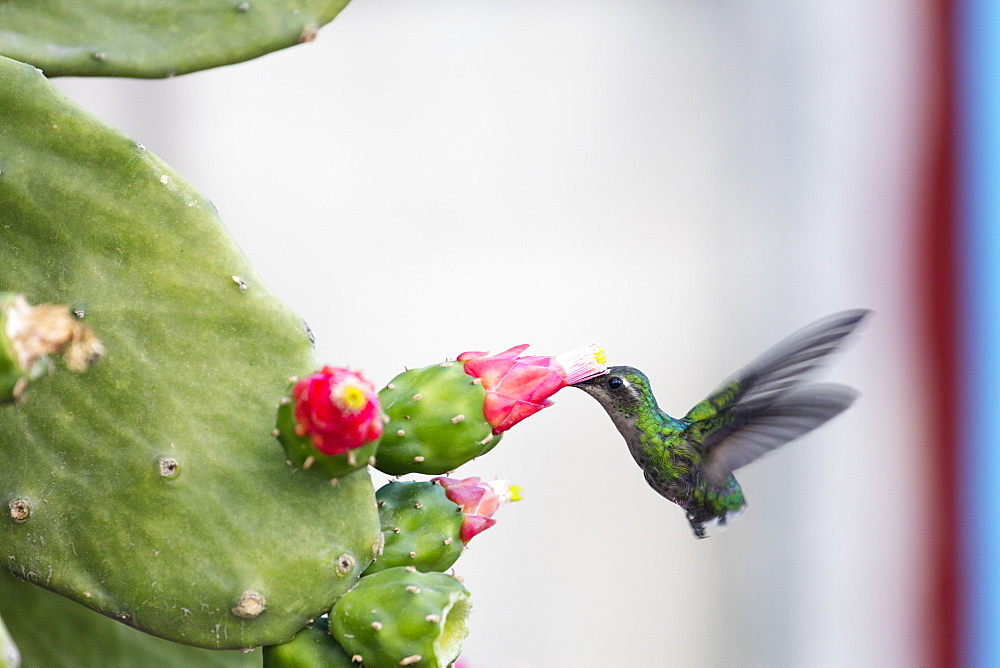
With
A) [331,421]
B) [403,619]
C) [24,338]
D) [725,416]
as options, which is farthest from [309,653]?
[725,416]

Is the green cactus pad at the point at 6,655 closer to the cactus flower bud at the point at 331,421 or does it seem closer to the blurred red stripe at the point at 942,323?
the cactus flower bud at the point at 331,421

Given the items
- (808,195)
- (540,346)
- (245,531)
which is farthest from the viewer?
(808,195)

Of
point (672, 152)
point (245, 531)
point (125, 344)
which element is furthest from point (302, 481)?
point (672, 152)

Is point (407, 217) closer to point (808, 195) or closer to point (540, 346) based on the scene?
point (540, 346)

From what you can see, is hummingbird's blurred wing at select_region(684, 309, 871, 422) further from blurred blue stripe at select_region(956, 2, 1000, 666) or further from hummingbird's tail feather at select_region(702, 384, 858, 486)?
blurred blue stripe at select_region(956, 2, 1000, 666)

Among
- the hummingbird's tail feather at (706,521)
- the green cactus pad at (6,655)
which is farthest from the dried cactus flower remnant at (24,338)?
the hummingbird's tail feather at (706,521)

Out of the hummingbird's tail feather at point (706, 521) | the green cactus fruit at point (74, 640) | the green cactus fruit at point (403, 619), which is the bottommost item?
the hummingbird's tail feather at point (706, 521)

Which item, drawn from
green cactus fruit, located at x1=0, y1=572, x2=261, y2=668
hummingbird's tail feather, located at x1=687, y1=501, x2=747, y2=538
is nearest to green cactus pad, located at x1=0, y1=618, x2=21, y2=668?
green cactus fruit, located at x1=0, y1=572, x2=261, y2=668
